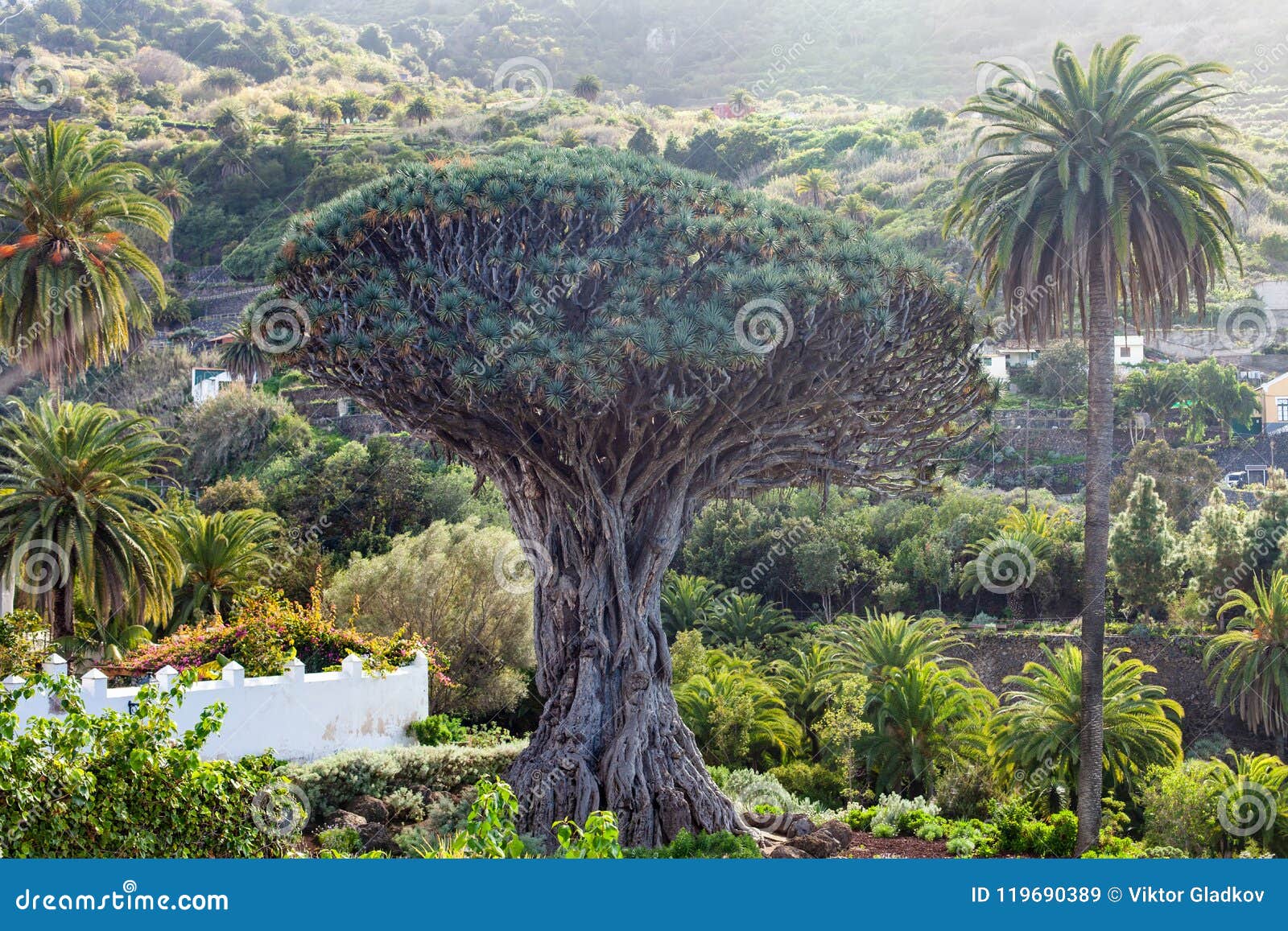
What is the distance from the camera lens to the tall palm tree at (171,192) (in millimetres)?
74062

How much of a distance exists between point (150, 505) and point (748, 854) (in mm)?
29040

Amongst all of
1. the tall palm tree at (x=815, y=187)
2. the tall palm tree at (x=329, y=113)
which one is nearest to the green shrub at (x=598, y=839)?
the tall palm tree at (x=815, y=187)

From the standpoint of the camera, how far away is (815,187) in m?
76.7

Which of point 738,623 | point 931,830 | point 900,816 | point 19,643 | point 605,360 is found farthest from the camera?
point 738,623

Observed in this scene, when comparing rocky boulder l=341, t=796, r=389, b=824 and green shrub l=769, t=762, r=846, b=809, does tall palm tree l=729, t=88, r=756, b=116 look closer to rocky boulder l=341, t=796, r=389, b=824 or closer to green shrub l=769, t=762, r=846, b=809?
green shrub l=769, t=762, r=846, b=809

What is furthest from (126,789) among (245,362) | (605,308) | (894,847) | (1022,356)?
(1022,356)

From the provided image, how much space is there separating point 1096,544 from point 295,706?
12195 millimetres

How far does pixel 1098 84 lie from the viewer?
18.9 metres

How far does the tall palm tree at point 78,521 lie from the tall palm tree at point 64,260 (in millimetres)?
1272

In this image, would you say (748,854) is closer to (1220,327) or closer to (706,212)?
(706,212)

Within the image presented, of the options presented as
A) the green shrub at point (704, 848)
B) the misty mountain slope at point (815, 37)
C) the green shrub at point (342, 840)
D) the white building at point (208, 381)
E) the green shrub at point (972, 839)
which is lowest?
the green shrub at point (972, 839)

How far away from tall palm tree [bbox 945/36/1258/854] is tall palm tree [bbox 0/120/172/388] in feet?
51.3

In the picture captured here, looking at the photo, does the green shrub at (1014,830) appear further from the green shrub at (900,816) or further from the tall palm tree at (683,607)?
the tall palm tree at (683,607)

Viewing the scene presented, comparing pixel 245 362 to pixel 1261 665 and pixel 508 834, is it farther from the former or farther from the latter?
pixel 508 834
